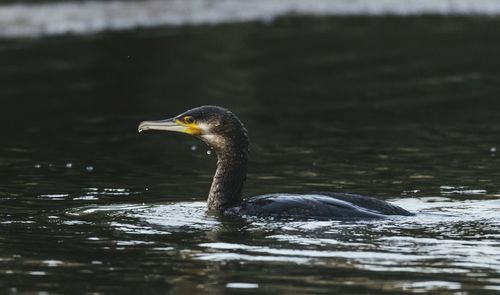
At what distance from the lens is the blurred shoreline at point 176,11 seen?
37.3 meters

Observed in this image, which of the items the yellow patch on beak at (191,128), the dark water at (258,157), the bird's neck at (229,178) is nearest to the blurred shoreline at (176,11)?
the dark water at (258,157)

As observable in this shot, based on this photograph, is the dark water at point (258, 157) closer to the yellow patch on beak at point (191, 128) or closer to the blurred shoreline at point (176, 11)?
the yellow patch on beak at point (191, 128)

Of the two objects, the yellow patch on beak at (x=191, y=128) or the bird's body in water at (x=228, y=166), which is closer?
the bird's body in water at (x=228, y=166)

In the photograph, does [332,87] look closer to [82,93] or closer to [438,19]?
[82,93]

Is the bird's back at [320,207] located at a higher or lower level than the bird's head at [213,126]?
lower

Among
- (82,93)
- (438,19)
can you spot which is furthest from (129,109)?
(438,19)

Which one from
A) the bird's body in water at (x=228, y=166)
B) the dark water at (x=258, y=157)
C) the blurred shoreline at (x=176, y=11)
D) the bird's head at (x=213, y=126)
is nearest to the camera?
the dark water at (x=258, y=157)

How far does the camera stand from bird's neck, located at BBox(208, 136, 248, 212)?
45.2 ft

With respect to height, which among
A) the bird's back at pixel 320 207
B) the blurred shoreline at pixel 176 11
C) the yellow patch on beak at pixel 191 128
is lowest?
the bird's back at pixel 320 207

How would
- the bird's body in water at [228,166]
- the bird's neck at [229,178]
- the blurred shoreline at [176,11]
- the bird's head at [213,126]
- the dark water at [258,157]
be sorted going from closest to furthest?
the dark water at [258,157], the bird's body in water at [228,166], the bird's neck at [229,178], the bird's head at [213,126], the blurred shoreline at [176,11]

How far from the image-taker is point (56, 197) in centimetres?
1496

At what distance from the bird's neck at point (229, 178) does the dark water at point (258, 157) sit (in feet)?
1.07

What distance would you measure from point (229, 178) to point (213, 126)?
521 mm

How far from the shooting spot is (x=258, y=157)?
18297 mm
